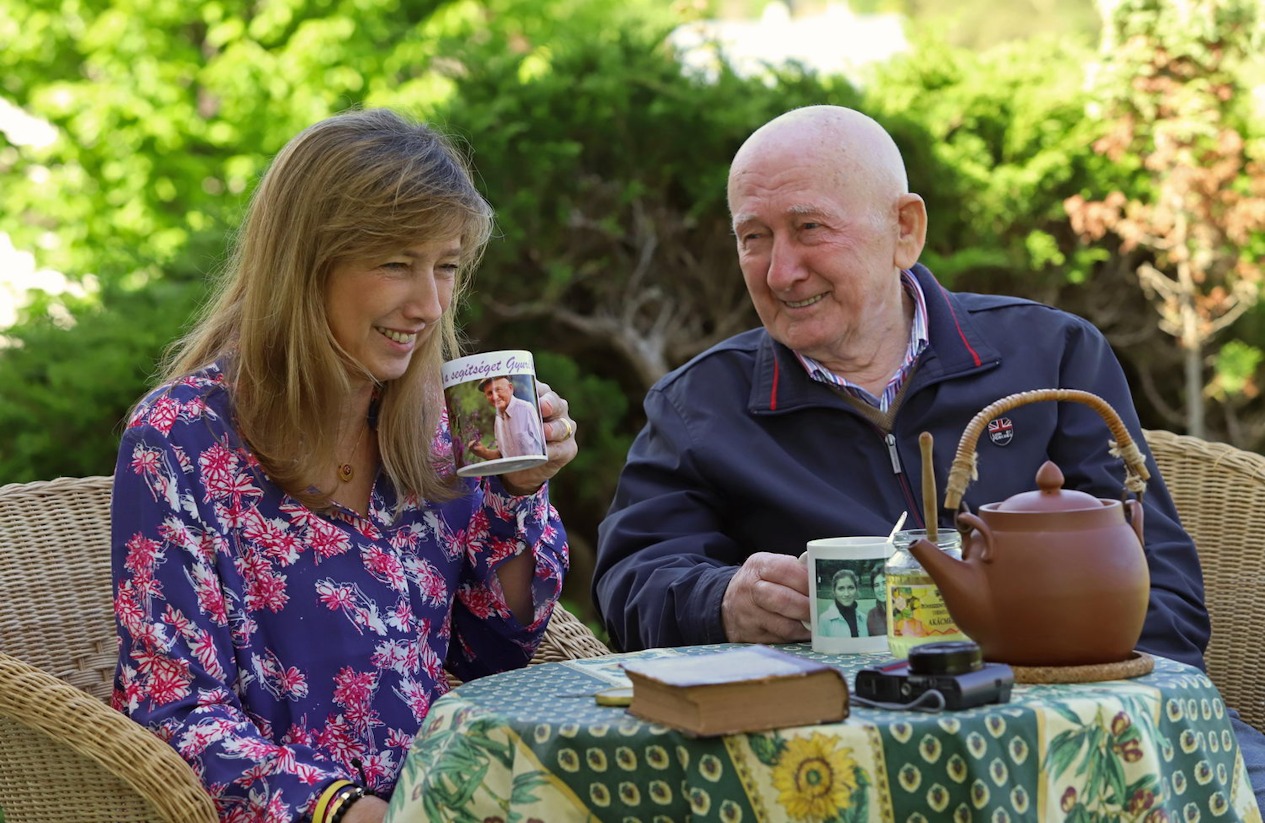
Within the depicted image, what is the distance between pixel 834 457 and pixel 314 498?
1044mm

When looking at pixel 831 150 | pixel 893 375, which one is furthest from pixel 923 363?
pixel 831 150

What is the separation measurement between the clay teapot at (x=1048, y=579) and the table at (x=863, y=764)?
2.6 inches

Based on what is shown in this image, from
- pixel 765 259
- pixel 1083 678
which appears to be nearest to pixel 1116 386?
pixel 765 259

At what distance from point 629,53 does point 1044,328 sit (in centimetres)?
288

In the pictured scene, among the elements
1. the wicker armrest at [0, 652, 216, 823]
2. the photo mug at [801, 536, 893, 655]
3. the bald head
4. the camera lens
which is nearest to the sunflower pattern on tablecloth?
the camera lens

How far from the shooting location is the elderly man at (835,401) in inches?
114

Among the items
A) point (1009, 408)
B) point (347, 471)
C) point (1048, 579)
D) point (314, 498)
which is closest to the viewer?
point (1048, 579)

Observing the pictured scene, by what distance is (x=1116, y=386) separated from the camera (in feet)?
10.1

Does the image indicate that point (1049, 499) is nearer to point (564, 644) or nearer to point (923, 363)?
point (923, 363)

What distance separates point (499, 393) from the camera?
2260mm

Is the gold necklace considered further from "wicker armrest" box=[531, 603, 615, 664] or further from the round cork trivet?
the round cork trivet

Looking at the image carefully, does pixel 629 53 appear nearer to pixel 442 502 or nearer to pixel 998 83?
pixel 998 83

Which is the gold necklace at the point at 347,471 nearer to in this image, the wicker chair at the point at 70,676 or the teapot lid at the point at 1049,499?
the wicker chair at the point at 70,676

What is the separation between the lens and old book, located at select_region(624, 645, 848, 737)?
173 centimetres
